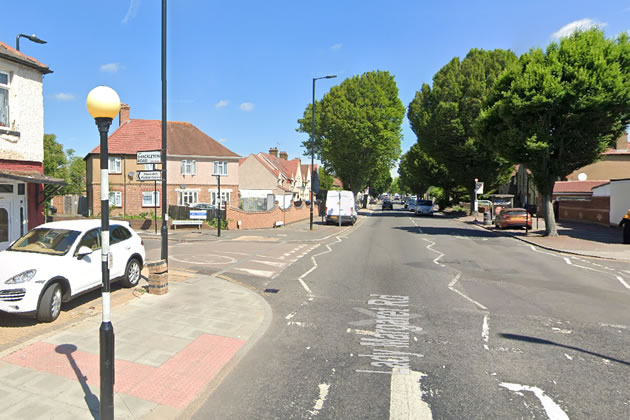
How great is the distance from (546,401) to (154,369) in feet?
15.3

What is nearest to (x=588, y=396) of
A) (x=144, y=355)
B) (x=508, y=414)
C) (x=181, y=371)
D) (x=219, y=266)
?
(x=508, y=414)

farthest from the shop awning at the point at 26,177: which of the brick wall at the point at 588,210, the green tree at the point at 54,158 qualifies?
the green tree at the point at 54,158

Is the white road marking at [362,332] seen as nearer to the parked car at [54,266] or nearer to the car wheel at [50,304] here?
the parked car at [54,266]

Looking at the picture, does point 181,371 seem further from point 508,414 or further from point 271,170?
point 271,170

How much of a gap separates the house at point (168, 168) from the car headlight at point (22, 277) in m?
26.6

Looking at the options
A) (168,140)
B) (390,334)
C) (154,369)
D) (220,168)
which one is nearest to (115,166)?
(168,140)

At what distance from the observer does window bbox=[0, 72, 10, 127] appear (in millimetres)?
10682

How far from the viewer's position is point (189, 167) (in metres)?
35.8

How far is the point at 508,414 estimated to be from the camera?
420 centimetres

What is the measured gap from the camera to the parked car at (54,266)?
636 centimetres

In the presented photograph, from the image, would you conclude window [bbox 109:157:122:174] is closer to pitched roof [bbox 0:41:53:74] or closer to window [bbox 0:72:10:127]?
pitched roof [bbox 0:41:53:74]

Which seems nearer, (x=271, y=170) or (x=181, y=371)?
(x=181, y=371)

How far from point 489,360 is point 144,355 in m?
4.75

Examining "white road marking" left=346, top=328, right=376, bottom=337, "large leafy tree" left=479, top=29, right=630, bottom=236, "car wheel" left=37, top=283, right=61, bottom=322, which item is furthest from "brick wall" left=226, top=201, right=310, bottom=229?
"white road marking" left=346, top=328, right=376, bottom=337
